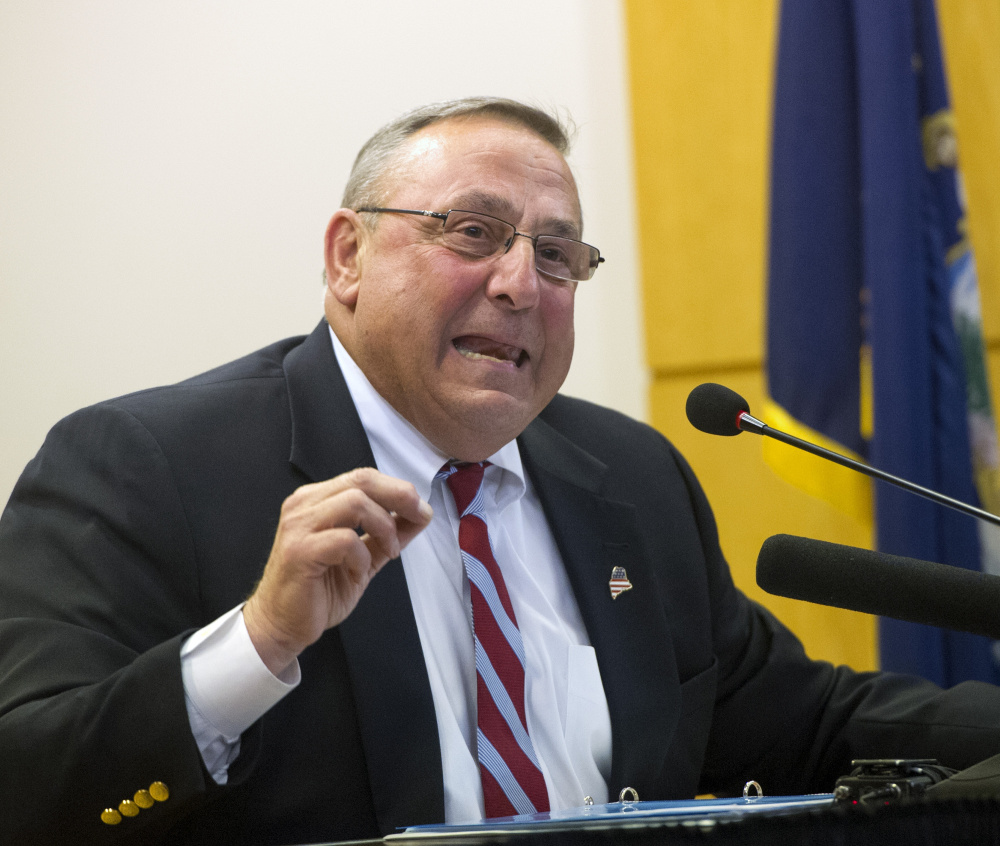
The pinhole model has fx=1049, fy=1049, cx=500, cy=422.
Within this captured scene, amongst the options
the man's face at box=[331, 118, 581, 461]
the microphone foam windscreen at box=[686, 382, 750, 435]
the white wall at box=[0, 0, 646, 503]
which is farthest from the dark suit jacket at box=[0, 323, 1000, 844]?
the white wall at box=[0, 0, 646, 503]

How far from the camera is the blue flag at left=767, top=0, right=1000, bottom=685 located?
7.69 ft

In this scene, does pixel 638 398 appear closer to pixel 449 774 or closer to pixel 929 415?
pixel 929 415

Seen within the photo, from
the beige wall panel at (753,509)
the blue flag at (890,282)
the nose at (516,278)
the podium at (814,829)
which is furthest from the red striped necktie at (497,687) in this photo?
the beige wall panel at (753,509)

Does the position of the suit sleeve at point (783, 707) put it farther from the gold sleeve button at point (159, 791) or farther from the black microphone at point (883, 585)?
the gold sleeve button at point (159, 791)

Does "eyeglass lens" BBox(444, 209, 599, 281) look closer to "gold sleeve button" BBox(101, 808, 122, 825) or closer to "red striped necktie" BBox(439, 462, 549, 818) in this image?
"red striped necktie" BBox(439, 462, 549, 818)

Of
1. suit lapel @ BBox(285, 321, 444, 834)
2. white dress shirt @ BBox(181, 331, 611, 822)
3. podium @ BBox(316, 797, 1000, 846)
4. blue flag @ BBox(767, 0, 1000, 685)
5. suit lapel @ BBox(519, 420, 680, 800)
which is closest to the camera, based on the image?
podium @ BBox(316, 797, 1000, 846)

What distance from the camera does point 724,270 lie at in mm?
2816

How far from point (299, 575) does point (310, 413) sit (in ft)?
1.77

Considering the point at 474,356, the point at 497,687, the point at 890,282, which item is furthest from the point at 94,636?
the point at 890,282

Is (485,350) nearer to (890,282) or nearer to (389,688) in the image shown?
(389,688)

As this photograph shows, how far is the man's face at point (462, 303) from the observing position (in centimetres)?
152

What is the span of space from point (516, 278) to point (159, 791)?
85 cm

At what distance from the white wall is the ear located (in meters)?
1.11

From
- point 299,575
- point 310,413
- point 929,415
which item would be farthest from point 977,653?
point 299,575
